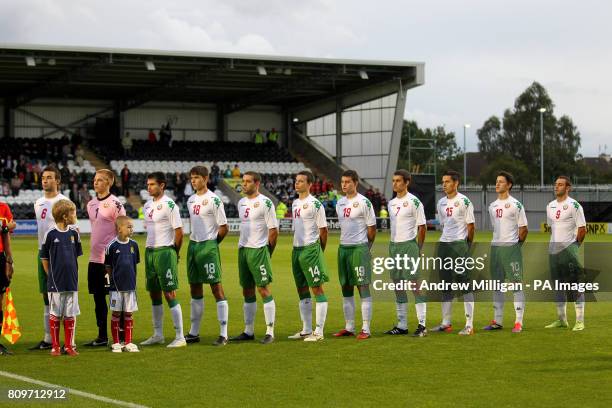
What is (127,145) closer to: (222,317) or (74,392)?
(222,317)

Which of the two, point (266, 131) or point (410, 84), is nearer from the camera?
point (410, 84)

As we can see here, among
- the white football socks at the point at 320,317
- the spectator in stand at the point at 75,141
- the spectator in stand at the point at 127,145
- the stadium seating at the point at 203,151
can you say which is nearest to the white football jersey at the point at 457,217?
the white football socks at the point at 320,317

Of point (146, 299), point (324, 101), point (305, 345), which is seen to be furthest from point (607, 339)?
point (324, 101)

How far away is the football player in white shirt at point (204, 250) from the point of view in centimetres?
1150

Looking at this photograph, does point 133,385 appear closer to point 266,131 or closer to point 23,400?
point 23,400

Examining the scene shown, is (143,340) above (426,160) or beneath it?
beneath

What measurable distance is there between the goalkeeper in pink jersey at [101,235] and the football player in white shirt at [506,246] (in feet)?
16.4

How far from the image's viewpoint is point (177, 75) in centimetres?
4950

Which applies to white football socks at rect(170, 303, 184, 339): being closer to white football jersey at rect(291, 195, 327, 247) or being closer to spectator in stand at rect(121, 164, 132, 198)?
white football jersey at rect(291, 195, 327, 247)

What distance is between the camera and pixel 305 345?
11.3 m

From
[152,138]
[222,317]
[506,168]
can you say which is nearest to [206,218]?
[222,317]

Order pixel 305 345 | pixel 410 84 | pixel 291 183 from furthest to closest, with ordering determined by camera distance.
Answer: pixel 291 183 → pixel 410 84 → pixel 305 345

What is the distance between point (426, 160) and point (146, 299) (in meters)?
104

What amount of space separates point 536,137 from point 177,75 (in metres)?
59.2
